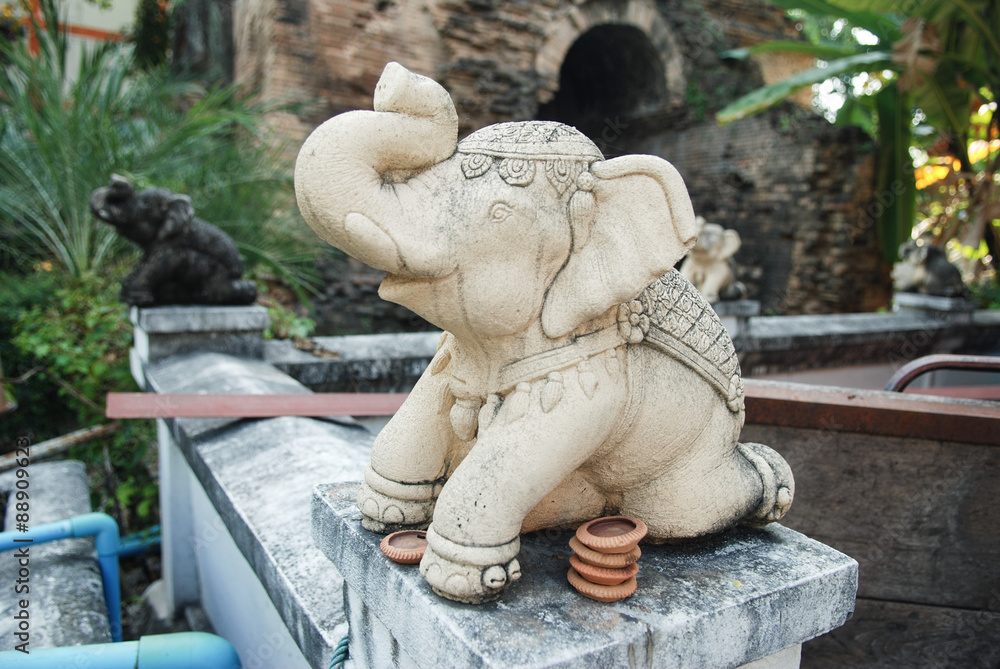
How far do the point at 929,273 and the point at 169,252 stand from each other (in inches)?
260

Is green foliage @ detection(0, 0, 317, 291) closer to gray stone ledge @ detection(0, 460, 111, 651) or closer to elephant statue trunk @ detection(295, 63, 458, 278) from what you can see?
gray stone ledge @ detection(0, 460, 111, 651)

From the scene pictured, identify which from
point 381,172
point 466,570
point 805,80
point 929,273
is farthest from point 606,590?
point 805,80

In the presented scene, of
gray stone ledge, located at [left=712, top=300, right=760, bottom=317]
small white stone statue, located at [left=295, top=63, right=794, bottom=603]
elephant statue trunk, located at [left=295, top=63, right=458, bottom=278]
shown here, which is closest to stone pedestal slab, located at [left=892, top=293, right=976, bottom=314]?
gray stone ledge, located at [left=712, top=300, right=760, bottom=317]

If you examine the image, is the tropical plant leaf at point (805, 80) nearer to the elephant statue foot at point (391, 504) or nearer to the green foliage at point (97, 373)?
the green foliage at point (97, 373)

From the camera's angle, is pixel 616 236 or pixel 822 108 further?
pixel 822 108

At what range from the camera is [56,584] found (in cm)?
216

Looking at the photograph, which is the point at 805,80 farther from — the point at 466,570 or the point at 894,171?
the point at 466,570

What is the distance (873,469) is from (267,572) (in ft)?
6.72

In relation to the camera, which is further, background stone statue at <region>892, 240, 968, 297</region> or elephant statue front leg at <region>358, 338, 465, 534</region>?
background stone statue at <region>892, 240, 968, 297</region>

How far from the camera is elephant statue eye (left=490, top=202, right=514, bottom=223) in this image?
105 cm

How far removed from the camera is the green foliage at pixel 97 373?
12.0ft

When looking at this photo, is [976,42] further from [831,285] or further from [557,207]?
[557,207]

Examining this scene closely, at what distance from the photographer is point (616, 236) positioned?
3.63ft

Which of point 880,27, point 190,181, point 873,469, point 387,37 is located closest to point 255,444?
point 873,469
